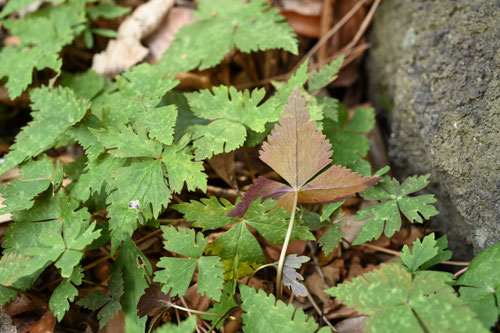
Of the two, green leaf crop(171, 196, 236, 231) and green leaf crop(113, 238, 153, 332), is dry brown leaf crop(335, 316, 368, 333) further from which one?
green leaf crop(113, 238, 153, 332)

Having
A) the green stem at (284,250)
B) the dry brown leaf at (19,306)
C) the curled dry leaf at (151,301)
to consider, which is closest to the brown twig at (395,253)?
the green stem at (284,250)

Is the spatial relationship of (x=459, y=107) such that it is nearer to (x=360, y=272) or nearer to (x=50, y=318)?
(x=360, y=272)

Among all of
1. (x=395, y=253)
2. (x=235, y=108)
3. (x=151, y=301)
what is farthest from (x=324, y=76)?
(x=151, y=301)

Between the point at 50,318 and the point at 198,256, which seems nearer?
the point at 198,256

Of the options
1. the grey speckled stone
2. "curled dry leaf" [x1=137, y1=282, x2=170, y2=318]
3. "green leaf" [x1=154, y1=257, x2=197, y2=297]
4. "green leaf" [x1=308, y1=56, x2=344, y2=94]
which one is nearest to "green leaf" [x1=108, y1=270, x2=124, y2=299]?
"curled dry leaf" [x1=137, y1=282, x2=170, y2=318]

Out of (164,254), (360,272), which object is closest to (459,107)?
(360,272)

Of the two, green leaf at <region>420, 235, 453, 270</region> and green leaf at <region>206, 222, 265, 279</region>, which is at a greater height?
green leaf at <region>420, 235, 453, 270</region>

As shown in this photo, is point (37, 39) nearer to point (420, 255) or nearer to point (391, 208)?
point (391, 208)
